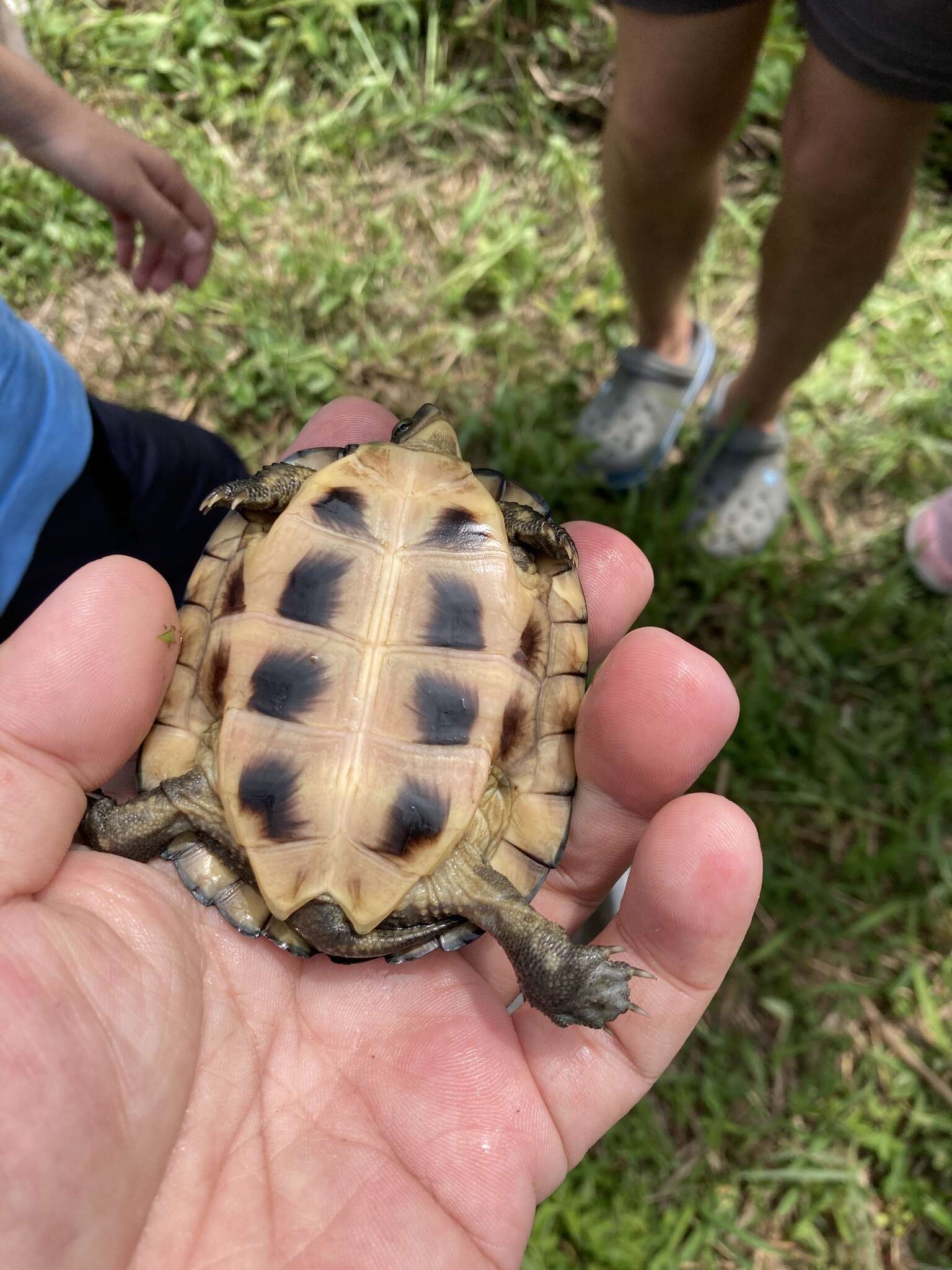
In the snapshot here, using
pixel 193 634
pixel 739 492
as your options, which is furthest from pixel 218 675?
pixel 739 492

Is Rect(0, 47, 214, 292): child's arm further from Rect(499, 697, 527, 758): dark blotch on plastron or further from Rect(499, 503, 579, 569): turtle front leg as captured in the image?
Rect(499, 697, 527, 758): dark blotch on plastron

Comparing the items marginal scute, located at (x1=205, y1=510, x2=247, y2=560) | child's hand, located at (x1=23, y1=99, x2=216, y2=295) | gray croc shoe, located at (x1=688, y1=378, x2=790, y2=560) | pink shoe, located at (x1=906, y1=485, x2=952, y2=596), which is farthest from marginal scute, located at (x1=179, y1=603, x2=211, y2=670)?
→ pink shoe, located at (x1=906, y1=485, x2=952, y2=596)

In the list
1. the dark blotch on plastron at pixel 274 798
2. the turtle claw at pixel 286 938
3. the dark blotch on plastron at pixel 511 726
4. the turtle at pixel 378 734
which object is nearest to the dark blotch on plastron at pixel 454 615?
the turtle at pixel 378 734

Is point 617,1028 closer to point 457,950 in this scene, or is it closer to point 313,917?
point 457,950

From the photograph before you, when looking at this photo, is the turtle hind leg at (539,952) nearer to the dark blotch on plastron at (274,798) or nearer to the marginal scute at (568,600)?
the dark blotch on plastron at (274,798)

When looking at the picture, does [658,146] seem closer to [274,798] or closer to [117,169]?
[117,169]

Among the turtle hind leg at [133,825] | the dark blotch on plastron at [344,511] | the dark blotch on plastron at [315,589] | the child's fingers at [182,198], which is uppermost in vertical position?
the child's fingers at [182,198]
